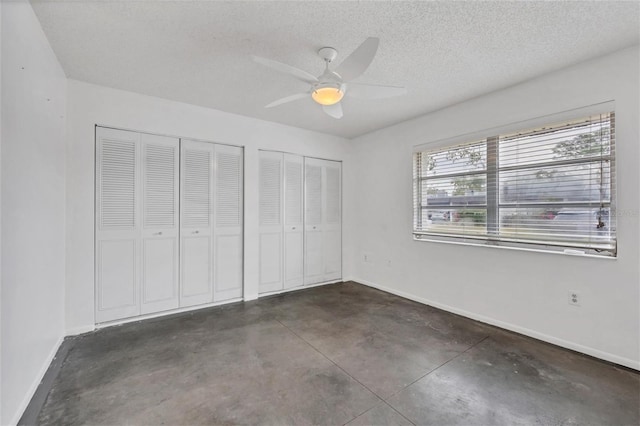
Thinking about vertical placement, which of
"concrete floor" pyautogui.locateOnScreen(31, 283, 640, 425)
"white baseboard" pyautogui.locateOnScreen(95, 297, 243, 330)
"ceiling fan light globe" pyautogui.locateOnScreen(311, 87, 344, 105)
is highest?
"ceiling fan light globe" pyautogui.locateOnScreen(311, 87, 344, 105)

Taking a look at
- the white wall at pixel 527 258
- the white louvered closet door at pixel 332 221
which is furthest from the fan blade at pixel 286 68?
the white louvered closet door at pixel 332 221

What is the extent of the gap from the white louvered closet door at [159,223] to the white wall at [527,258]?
9.59ft

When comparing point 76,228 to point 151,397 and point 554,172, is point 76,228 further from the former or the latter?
point 554,172

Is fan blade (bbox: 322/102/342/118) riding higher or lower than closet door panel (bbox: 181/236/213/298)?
higher

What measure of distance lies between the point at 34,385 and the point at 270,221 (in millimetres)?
2762

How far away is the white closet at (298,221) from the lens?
4117 mm

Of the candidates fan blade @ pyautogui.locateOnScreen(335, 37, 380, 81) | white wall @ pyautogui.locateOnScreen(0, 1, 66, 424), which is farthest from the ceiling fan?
white wall @ pyautogui.locateOnScreen(0, 1, 66, 424)

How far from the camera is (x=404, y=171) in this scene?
13.4 ft

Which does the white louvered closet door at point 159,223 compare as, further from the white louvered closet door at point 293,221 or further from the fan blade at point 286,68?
the fan blade at point 286,68

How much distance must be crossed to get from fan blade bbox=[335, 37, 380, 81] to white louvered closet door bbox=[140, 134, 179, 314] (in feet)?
7.98

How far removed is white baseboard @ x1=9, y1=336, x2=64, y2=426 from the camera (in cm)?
165

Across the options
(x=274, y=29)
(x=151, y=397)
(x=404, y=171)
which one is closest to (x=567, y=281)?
(x=404, y=171)

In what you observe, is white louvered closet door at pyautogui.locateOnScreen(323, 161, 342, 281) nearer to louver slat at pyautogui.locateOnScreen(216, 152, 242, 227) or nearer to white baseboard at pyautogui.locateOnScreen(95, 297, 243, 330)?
louver slat at pyautogui.locateOnScreen(216, 152, 242, 227)

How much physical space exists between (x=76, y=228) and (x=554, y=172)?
15.6ft
